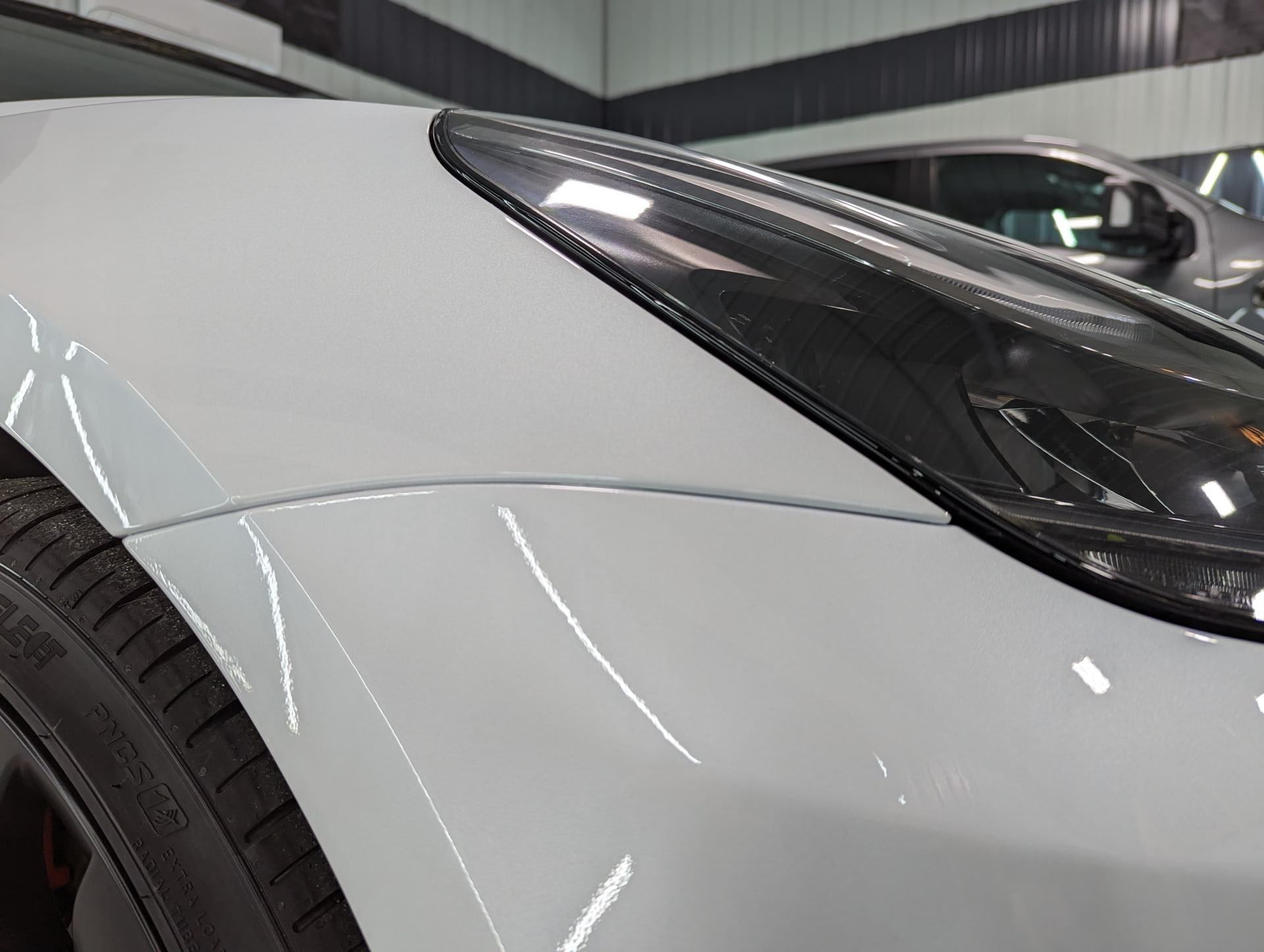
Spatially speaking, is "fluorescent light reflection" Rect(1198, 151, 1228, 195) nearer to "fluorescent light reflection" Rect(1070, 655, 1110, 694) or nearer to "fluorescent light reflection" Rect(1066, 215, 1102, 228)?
"fluorescent light reflection" Rect(1066, 215, 1102, 228)

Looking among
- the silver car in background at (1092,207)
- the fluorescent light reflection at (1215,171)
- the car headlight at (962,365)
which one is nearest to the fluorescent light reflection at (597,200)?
the car headlight at (962,365)

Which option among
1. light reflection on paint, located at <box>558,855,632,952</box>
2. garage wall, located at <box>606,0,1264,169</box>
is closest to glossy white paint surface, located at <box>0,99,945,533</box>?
light reflection on paint, located at <box>558,855,632,952</box>

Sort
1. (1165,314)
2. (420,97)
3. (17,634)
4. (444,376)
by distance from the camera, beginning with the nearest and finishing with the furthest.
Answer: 1. (444,376)
2. (17,634)
3. (1165,314)
4. (420,97)

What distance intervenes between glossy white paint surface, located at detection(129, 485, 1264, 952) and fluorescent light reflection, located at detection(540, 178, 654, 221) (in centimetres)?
26

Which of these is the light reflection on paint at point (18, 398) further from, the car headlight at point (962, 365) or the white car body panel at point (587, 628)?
the car headlight at point (962, 365)

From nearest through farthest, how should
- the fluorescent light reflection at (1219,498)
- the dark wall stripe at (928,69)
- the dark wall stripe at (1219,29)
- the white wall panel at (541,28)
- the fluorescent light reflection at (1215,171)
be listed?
the fluorescent light reflection at (1219,498) → the dark wall stripe at (1219,29) → the fluorescent light reflection at (1215,171) → the dark wall stripe at (928,69) → the white wall panel at (541,28)

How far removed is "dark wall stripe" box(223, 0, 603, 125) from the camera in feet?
23.0

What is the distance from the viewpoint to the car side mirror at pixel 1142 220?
3832 mm

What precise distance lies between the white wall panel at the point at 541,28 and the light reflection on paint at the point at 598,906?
28.4ft

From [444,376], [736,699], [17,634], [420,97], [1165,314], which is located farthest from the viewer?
[420,97]

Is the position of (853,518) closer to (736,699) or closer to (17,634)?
(736,699)

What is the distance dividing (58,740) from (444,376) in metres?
0.42

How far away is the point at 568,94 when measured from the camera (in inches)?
372

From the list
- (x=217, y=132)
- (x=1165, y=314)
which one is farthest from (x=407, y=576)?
(x=1165, y=314)
